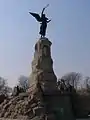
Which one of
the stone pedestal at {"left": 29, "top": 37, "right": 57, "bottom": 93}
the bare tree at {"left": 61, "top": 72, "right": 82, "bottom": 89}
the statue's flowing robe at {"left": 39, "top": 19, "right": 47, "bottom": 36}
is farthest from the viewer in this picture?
the bare tree at {"left": 61, "top": 72, "right": 82, "bottom": 89}

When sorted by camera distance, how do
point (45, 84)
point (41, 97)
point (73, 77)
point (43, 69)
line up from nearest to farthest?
point (41, 97)
point (45, 84)
point (43, 69)
point (73, 77)

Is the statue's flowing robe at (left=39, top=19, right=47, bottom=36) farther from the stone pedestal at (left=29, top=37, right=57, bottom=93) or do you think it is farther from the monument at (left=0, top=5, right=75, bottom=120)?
the stone pedestal at (left=29, top=37, right=57, bottom=93)

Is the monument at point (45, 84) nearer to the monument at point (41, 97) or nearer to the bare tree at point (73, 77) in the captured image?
the monument at point (41, 97)

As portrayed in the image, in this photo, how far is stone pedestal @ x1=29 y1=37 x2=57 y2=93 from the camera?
24.6 m

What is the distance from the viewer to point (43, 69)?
2548 cm

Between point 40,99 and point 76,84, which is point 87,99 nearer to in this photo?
point 40,99

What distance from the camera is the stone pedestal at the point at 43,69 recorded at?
24.6m

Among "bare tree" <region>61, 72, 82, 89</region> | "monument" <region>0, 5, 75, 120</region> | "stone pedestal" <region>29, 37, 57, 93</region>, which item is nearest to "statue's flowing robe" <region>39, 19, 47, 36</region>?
"monument" <region>0, 5, 75, 120</region>

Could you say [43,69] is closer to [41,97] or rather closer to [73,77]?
[41,97]

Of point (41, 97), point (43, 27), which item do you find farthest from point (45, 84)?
point (43, 27)

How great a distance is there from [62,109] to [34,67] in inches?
213

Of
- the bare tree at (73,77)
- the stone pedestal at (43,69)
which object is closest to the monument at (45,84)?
the stone pedestal at (43,69)

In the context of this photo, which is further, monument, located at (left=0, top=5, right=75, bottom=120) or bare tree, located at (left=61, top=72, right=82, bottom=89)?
bare tree, located at (left=61, top=72, right=82, bottom=89)

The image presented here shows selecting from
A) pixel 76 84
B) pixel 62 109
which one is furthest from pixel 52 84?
pixel 76 84
